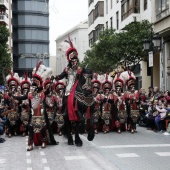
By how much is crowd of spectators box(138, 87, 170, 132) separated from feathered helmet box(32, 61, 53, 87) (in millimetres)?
5923

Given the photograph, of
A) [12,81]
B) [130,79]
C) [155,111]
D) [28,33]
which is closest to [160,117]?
[155,111]

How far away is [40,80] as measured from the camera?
13.2 metres

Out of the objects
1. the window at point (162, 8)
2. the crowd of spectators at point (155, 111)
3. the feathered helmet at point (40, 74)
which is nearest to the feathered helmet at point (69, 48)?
the feathered helmet at point (40, 74)

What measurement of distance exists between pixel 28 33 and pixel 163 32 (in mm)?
57715

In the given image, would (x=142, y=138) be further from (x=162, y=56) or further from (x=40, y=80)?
(x=162, y=56)

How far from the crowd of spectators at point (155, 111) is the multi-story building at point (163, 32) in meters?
6.70

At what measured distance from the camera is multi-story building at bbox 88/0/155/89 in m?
35.3

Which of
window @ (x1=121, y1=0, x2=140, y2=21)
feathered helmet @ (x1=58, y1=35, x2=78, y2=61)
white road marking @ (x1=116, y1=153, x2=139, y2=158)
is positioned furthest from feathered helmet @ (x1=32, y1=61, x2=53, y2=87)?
window @ (x1=121, y1=0, x2=140, y2=21)

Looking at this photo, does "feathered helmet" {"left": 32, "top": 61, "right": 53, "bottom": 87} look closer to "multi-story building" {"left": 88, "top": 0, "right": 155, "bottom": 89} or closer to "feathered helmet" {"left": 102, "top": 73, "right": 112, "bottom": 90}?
"feathered helmet" {"left": 102, "top": 73, "right": 112, "bottom": 90}

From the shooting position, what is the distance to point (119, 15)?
43031 mm

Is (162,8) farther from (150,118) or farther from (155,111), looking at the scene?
(155,111)

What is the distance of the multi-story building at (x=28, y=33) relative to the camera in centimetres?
7994

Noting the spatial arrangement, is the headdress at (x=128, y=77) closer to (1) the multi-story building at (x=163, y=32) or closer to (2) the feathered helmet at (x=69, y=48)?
(2) the feathered helmet at (x=69, y=48)

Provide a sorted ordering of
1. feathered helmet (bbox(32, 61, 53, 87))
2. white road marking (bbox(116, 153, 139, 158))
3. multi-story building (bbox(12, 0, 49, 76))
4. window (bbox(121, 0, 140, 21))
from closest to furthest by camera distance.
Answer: white road marking (bbox(116, 153, 139, 158)) < feathered helmet (bbox(32, 61, 53, 87)) < window (bbox(121, 0, 140, 21)) < multi-story building (bbox(12, 0, 49, 76))
